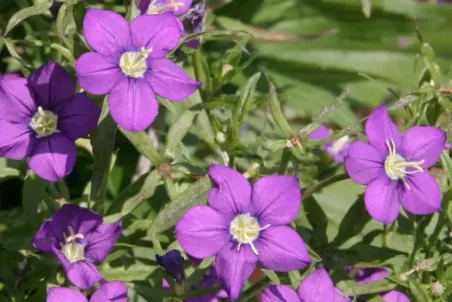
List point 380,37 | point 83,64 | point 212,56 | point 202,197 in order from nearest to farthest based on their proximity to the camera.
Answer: point 83,64
point 202,197
point 212,56
point 380,37

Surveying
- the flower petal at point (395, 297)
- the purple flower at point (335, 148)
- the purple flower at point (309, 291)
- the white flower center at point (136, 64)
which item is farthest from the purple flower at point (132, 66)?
the purple flower at point (335, 148)

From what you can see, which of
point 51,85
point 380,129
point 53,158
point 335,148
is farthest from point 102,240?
point 335,148

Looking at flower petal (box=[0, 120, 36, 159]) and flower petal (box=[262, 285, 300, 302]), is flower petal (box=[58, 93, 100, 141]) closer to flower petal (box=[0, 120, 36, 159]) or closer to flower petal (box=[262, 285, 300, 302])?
flower petal (box=[0, 120, 36, 159])

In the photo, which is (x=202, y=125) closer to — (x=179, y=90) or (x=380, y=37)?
(x=179, y=90)

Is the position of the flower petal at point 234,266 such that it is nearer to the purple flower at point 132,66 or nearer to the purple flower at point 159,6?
the purple flower at point 132,66

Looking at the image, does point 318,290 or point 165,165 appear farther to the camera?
point 165,165

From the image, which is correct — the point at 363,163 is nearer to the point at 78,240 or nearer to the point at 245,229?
the point at 245,229

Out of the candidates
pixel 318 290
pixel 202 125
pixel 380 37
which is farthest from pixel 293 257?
pixel 380 37
